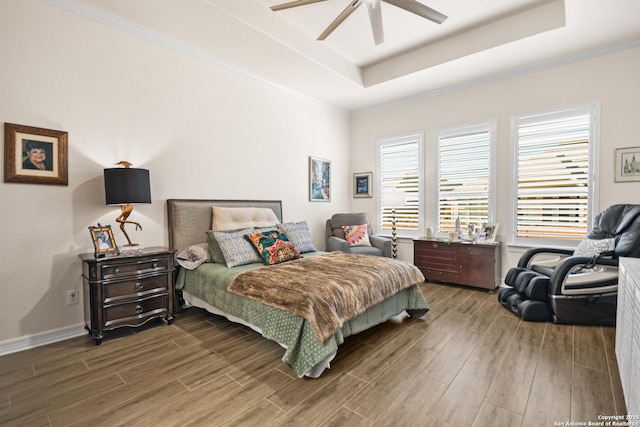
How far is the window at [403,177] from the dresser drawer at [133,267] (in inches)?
147

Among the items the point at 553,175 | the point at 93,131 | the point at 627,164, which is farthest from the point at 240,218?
the point at 627,164

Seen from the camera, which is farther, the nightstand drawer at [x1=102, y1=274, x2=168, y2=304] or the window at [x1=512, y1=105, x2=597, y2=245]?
the window at [x1=512, y1=105, x2=597, y2=245]

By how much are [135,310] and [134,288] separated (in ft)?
0.65

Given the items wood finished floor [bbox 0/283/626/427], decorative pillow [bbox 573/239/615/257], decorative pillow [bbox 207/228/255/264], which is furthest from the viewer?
decorative pillow [bbox 207/228/255/264]

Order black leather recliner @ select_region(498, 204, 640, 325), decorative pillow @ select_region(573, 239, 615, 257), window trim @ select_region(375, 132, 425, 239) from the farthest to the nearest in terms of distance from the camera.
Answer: window trim @ select_region(375, 132, 425, 239) → decorative pillow @ select_region(573, 239, 615, 257) → black leather recliner @ select_region(498, 204, 640, 325)

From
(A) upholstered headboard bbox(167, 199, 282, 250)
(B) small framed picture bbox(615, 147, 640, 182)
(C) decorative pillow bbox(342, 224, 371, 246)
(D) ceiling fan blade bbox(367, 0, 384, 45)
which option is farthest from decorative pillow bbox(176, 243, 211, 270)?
(B) small framed picture bbox(615, 147, 640, 182)

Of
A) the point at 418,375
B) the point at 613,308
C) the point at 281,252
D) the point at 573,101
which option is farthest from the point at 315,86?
the point at 613,308

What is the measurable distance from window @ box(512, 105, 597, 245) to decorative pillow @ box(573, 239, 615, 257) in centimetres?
53

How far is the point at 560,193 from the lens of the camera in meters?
3.79

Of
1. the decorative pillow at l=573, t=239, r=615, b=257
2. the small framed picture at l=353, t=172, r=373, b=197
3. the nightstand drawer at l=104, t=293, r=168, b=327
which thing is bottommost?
the nightstand drawer at l=104, t=293, r=168, b=327

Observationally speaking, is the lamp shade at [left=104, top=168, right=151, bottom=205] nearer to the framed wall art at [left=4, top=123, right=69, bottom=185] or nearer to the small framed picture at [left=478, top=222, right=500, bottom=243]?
the framed wall art at [left=4, top=123, right=69, bottom=185]

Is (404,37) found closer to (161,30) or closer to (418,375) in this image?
(161,30)

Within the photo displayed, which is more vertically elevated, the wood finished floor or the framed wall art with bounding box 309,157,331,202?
the framed wall art with bounding box 309,157,331,202

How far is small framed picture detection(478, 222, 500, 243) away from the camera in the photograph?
13.6 ft
